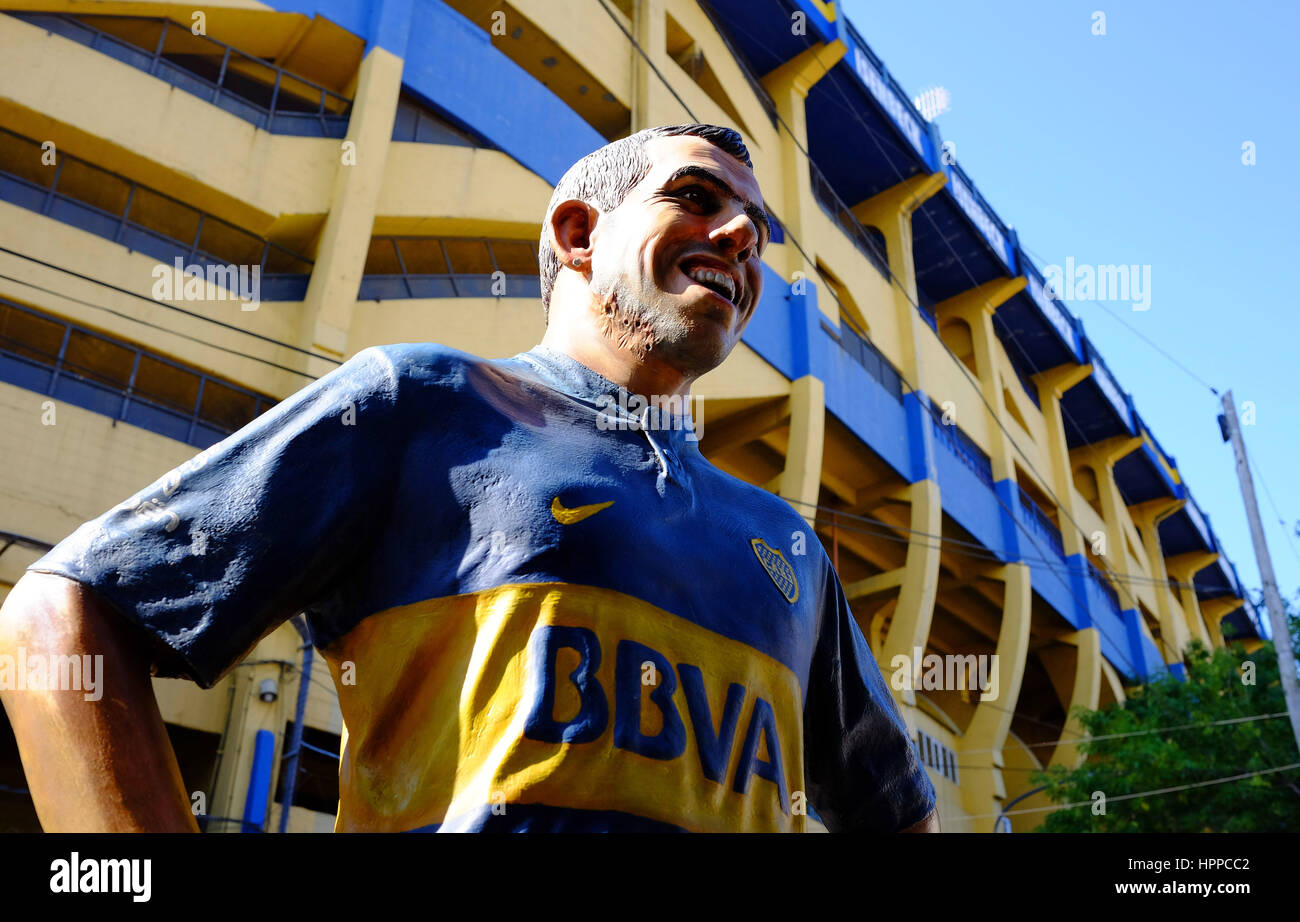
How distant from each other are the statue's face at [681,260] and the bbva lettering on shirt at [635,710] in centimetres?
58

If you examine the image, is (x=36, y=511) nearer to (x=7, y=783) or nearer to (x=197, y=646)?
(x=7, y=783)

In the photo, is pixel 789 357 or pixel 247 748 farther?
pixel 789 357

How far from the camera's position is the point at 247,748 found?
11.0 metres

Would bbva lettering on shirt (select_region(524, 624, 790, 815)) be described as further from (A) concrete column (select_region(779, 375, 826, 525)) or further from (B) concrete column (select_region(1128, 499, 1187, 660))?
(B) concrete column (select_region(1128, 499, 1187, 660))

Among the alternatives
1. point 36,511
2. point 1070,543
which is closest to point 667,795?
point 36,511

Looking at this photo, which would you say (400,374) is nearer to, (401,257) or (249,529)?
(249,529)

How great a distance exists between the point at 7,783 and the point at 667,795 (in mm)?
12671

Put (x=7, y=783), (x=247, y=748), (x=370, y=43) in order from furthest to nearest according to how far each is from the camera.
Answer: (x=370, y=43), (x=7, y=783), (x=247, y=748)

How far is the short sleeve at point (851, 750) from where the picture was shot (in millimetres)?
2012

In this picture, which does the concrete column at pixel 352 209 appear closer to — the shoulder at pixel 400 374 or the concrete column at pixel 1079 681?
the shoulder at pixel 400 374

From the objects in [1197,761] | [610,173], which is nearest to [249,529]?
[610,173]

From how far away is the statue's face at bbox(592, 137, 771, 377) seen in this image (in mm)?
1912

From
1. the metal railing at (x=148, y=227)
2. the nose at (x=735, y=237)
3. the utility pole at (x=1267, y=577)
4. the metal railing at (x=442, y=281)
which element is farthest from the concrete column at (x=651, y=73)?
the nose at (x=735, y=237)
